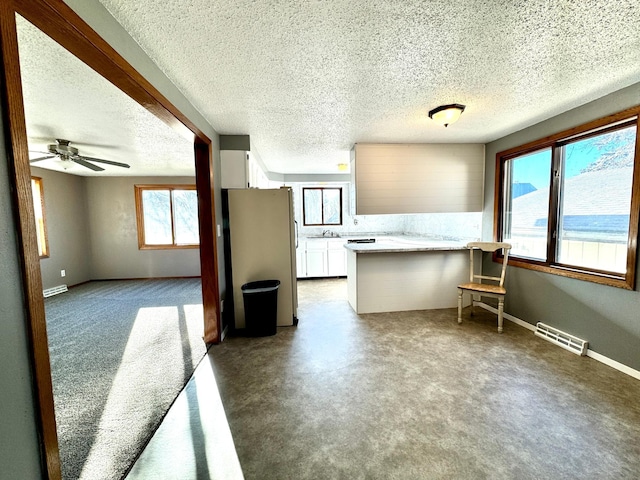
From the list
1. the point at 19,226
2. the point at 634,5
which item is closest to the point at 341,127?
the point at 634,5

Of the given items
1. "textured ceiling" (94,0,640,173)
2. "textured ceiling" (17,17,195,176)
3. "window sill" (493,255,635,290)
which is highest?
"textured ceiling" (17,17,195,176)

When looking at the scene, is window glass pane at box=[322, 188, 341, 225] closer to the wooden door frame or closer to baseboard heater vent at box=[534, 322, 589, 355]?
baseboard heater vent at box=[534, 322, 589, 355]

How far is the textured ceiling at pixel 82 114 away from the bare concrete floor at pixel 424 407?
2.53 m

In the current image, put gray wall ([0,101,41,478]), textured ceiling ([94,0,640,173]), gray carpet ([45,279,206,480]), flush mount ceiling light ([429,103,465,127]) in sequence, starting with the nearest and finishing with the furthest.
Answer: gray wall ([0,101,41,478]) < textured ceiling ([94,0,640,173]) < gray carpet ([45,279,206,480]) < flush mount ceiling light ([429,103,465,127])

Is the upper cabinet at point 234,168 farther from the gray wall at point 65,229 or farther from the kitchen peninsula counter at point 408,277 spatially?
the gray wall at point 65,229

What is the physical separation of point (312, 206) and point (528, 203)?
3981 mm

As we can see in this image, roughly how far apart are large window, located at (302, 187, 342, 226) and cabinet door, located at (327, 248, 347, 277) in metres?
0.84

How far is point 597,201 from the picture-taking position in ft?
7.84

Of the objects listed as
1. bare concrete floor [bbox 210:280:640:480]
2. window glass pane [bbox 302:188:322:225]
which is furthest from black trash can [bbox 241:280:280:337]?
window glass pane [bbox 302:188:322:225]

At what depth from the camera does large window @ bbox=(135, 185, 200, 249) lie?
225 inches

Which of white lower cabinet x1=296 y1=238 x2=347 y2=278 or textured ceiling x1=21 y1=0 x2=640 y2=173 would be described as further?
white lower cabinet x1=296 y1=238 x2=347 y2=278

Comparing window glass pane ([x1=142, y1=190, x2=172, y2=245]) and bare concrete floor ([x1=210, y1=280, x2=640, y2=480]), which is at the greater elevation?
window glass pane ([x1=142, y1=190, x2=172, y2=245])

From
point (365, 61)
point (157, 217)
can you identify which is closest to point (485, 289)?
point (365, 61)

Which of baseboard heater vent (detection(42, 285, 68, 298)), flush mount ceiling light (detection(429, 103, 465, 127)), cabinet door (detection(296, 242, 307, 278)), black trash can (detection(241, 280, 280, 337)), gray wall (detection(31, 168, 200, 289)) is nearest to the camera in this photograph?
flush mount ceiling light (detection(429, 103, 465, 127))
